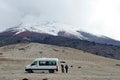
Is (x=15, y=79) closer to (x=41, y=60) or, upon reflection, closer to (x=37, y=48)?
(x=41, y=60)

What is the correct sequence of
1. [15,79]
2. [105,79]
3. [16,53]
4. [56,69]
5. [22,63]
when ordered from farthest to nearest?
[16,53] < [22,63] < [56,69] < [105,79] < [15,79]

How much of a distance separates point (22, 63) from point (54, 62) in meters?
32.8

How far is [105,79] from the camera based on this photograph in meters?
58.1

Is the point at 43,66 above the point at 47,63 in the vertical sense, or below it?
below

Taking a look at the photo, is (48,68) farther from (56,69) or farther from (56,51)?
(56,51)

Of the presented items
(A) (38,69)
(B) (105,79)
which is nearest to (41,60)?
(A) (38,69)

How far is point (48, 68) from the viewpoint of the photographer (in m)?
70.8

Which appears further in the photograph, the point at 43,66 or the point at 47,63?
the point at 47,63

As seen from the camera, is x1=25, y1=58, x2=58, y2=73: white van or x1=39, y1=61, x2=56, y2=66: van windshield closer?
x1=25, y1=58, x2=58, y2=73: white van

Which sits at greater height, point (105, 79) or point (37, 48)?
point (37, 48)

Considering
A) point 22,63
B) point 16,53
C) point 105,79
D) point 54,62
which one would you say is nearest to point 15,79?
point 105,79

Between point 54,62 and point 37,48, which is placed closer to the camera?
point 54,62

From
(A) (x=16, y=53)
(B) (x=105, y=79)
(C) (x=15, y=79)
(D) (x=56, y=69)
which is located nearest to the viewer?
(C) (x=15, y=79)

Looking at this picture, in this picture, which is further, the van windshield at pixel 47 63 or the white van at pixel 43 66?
the van windshield at pixel 47 63
